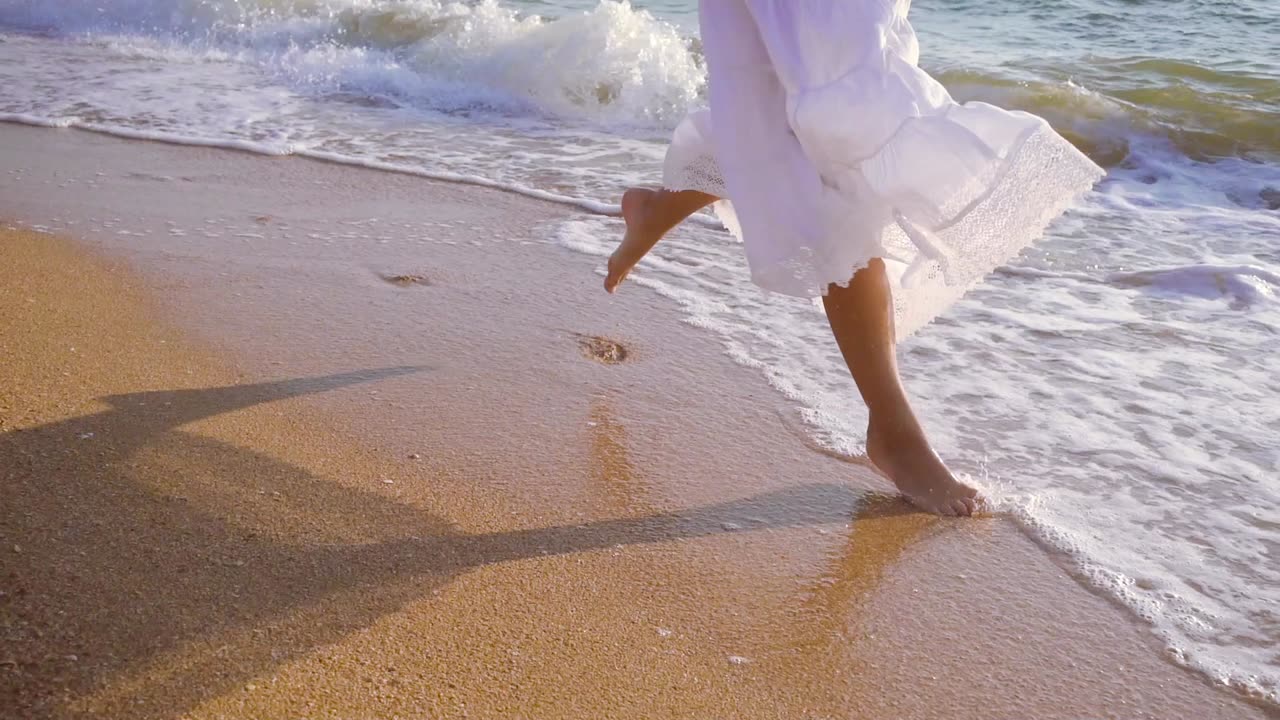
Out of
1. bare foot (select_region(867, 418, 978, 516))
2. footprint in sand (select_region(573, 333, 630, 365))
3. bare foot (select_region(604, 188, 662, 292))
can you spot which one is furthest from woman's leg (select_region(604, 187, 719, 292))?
bare foot (select_region(867, 418, 978, 516))

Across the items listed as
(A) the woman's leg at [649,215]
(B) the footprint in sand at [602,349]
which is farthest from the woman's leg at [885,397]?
(B) the footprint in sand at [602,349]

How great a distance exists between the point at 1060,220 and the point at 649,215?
2321 millimetres

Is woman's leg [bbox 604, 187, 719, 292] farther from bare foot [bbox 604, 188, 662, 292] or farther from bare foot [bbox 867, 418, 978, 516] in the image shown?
bare foot [bbox 867, 418, 978, 516]

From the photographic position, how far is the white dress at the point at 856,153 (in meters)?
2.03

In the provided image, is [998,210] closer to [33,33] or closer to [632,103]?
[632,103]

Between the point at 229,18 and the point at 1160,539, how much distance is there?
811cm

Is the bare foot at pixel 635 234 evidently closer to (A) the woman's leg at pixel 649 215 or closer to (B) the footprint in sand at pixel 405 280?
(A) the woman's leg at pixel 649 215

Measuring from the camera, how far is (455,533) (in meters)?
2.02

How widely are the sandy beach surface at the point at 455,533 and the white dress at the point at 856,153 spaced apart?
19.0 inches

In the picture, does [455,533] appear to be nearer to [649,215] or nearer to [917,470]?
[917,470]

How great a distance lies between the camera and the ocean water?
2316mm

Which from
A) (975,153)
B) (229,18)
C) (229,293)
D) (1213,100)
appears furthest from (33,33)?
(975,153)

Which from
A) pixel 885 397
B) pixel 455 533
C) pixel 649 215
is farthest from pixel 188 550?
pixel 649 215

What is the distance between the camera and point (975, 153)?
2018mm
